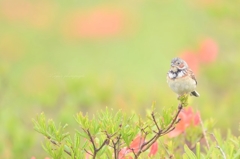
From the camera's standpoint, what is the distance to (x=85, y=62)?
13531 millimetres

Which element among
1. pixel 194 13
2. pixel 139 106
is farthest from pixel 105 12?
pixel 139 106

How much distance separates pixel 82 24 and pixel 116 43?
154cm

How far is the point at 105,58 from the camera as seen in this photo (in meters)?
13.9

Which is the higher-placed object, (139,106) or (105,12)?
(105,12)

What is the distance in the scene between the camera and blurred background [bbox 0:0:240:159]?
6590 millimetres

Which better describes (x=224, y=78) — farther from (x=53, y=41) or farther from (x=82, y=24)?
(x=53, y=41)

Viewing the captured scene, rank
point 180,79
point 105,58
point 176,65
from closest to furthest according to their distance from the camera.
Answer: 1. point 180,79
2. point 176,65
3. point 105,58

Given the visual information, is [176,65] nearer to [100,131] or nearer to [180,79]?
[180,79]

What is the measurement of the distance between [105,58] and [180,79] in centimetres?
1016

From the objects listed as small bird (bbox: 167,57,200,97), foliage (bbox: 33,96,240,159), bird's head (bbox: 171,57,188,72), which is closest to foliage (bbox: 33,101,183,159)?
foliage (bbox: 33,96,240,159)

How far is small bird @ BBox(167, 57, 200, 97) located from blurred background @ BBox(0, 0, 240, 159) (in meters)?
1.69

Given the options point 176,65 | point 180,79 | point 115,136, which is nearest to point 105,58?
point 176,65

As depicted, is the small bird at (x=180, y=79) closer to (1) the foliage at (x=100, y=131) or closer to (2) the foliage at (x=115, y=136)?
(2) the foliage at (x=115, y=136)

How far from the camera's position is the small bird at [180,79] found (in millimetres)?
3785
